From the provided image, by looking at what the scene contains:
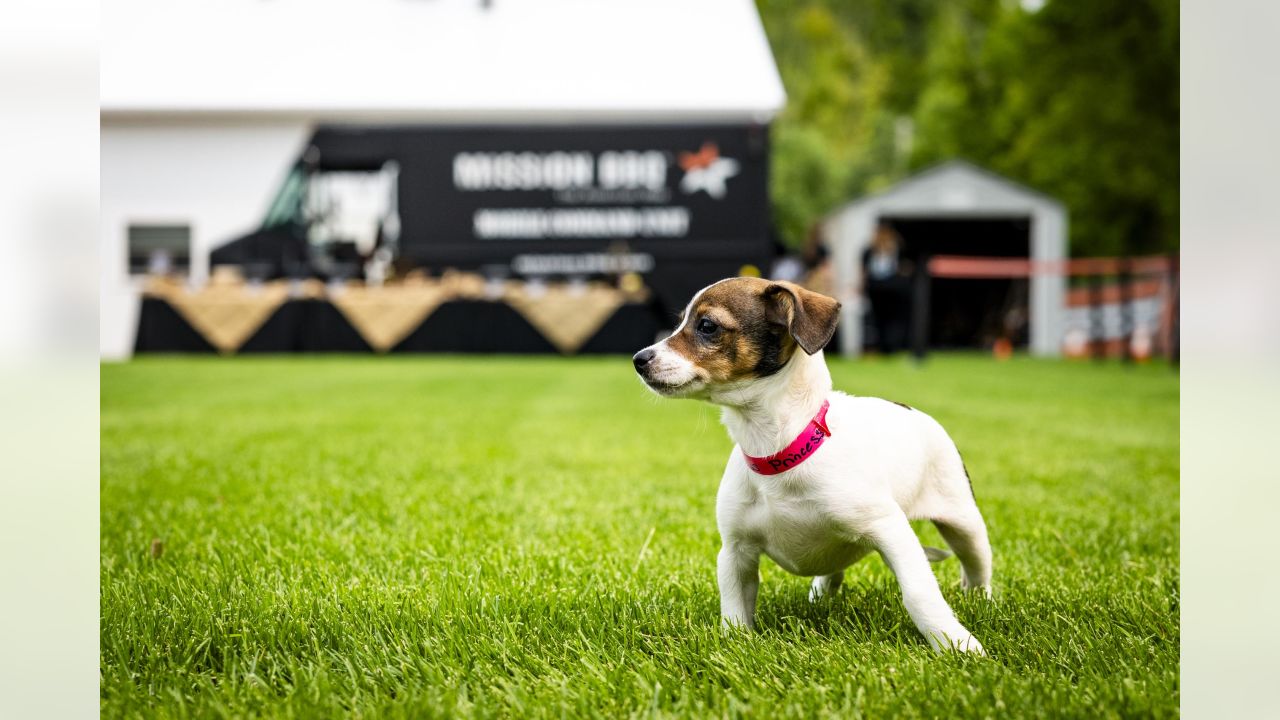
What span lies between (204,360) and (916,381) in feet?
34.5

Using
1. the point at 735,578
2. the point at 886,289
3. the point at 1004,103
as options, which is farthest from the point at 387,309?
the point at 1004,103

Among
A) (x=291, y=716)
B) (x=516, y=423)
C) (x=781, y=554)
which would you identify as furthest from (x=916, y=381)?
(x=291, y=716)

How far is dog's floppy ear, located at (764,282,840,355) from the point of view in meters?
2.32

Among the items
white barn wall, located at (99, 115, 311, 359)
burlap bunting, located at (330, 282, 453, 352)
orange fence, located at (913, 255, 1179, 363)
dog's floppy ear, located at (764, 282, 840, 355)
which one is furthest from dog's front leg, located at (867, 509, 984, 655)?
white barn wall, located at (99, 115, 311, 359)

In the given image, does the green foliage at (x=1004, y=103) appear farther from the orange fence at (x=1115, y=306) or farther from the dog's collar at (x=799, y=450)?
the dog's collar at (x=799, y=450)

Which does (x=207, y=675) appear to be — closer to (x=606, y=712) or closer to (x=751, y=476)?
(x=606, y=712)

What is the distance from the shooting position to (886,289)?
53.3ft

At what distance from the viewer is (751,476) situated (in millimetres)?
2471

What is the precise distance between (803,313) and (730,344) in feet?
0.67

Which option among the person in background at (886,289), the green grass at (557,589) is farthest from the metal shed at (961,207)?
the green grass at (557,589)

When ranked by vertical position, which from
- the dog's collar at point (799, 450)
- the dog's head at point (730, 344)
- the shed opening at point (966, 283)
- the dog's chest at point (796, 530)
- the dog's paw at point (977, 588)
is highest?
the shed opening at point (966, 283)

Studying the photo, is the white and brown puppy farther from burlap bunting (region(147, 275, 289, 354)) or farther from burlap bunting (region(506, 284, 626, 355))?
burlap bunting (region(147, 275, 289, 354))

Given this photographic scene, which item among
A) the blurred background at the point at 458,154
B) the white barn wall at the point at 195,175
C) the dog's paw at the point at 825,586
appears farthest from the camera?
the white barn wall at the point at 195,175

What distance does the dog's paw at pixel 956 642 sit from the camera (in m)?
2.31
